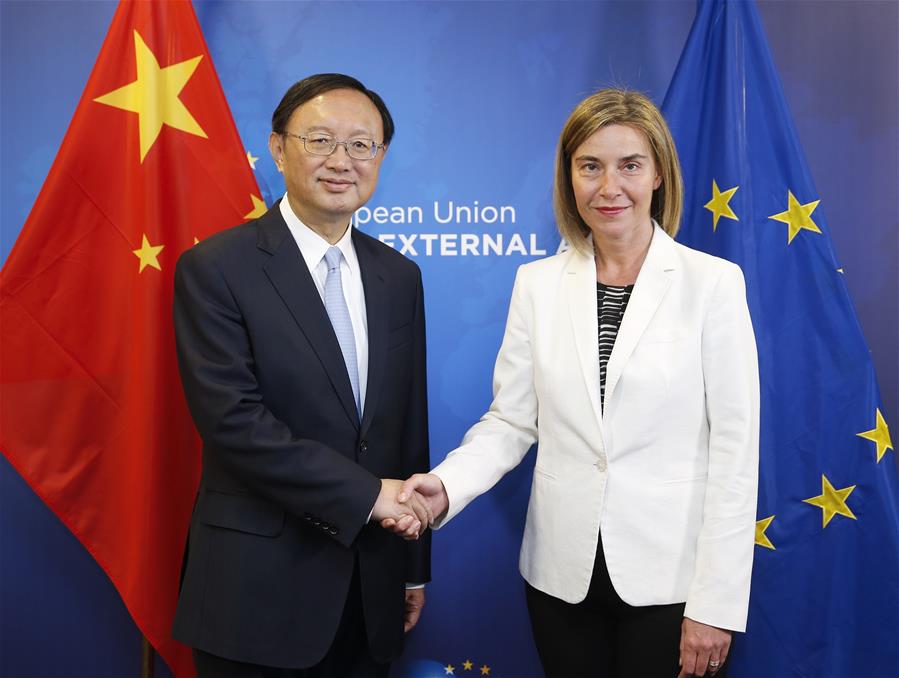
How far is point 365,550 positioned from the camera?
5.46 feet

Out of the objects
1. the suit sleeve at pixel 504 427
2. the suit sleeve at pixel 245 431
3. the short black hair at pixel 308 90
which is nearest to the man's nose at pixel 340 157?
the short black hair at pixel 308 90

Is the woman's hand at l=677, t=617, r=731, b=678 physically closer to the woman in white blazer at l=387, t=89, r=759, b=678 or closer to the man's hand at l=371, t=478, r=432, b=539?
the woman in white blazer at l=387, t=89, r=759, b=678

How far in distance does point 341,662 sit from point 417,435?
56 centimetres

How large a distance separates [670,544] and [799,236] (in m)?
1.04

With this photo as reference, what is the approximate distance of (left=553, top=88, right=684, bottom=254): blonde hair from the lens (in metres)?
1.65

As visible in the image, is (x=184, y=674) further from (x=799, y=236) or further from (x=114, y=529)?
(x=799, y=236)

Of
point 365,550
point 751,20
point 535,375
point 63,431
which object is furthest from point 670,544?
point 63,431

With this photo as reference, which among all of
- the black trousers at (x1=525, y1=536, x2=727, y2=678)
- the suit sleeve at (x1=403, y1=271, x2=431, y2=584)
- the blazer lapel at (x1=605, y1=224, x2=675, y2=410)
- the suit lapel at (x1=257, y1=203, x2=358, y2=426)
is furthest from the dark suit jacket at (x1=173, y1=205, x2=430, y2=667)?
the blazer lapel at (x1=605, y1=224, x2=675, y2=410)

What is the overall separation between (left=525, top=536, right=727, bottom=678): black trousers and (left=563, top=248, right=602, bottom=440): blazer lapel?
350 millimetres

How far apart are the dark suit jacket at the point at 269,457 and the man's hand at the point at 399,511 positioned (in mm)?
40

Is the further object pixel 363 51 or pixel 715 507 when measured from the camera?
pixel 363 51

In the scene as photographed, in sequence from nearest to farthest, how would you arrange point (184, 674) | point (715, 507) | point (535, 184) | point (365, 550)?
point (715, 507) < point (365, 550) < point (184, 674) < point (535, 184)

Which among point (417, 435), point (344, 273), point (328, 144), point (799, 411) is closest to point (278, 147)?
point (328, 144)

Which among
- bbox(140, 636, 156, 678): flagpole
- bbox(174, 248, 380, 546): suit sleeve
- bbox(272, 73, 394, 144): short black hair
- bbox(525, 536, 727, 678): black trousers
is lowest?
bbox(140, 636, 156, 678): flagpole
